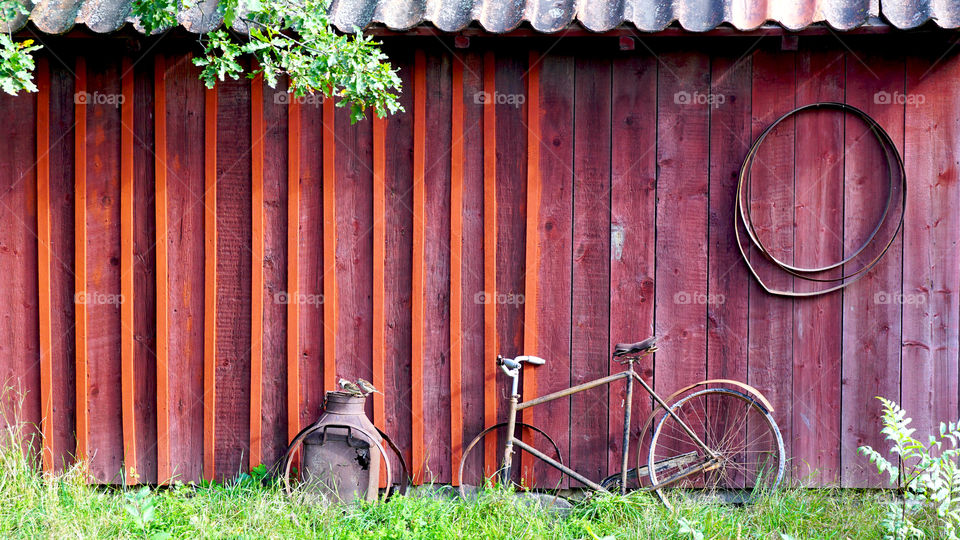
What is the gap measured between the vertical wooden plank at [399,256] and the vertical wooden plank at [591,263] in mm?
997

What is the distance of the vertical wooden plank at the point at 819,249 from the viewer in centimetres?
404

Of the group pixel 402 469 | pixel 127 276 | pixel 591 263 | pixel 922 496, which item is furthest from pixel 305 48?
pixel 922 496

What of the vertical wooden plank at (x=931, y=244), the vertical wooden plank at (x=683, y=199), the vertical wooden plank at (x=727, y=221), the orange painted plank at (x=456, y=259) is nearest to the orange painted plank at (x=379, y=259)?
the orange painted plank at (x=456, y=259)

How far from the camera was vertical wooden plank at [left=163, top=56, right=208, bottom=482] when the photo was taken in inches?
162

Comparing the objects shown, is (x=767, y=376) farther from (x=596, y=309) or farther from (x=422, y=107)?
(x=422, y=107)

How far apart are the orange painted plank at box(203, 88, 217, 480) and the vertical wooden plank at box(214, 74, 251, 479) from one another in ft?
0.06

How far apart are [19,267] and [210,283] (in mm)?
1167

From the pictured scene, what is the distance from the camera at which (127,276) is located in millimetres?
4117

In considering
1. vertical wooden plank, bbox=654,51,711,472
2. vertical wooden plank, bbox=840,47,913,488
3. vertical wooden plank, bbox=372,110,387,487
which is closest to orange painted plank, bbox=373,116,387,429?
vertical wooden plank, bbox=372,110,387,487

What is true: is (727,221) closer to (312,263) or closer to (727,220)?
(727,220)

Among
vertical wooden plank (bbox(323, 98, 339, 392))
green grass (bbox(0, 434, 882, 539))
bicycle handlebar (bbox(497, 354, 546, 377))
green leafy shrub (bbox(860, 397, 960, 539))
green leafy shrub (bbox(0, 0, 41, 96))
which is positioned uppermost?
green leafy shrub (bbox(0, 0, 41, 96))

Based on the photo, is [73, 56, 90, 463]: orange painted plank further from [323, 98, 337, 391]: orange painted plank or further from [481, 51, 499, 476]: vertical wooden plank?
[481, 51, 499, 476]: vertical wooden plank

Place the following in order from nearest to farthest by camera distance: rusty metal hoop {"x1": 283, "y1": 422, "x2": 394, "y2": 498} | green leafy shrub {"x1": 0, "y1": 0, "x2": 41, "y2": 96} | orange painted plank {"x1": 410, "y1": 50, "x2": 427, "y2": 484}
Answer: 1. green leafy shrub {"x1": 0, "y1": 0, "x2": 41, "y2": 96}
2. rusty metal hoop {"x1": 283, "y1": 422, "x2": 394, "y2": 498}
3. orange painted plank {"x1": 410, "y1": 50, "x2": 427, "y2": 484}

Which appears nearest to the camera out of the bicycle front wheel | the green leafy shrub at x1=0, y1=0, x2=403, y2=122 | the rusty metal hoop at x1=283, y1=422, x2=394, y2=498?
the green leafy shrub at x1=0, y1=0, x2=403, y2=122
